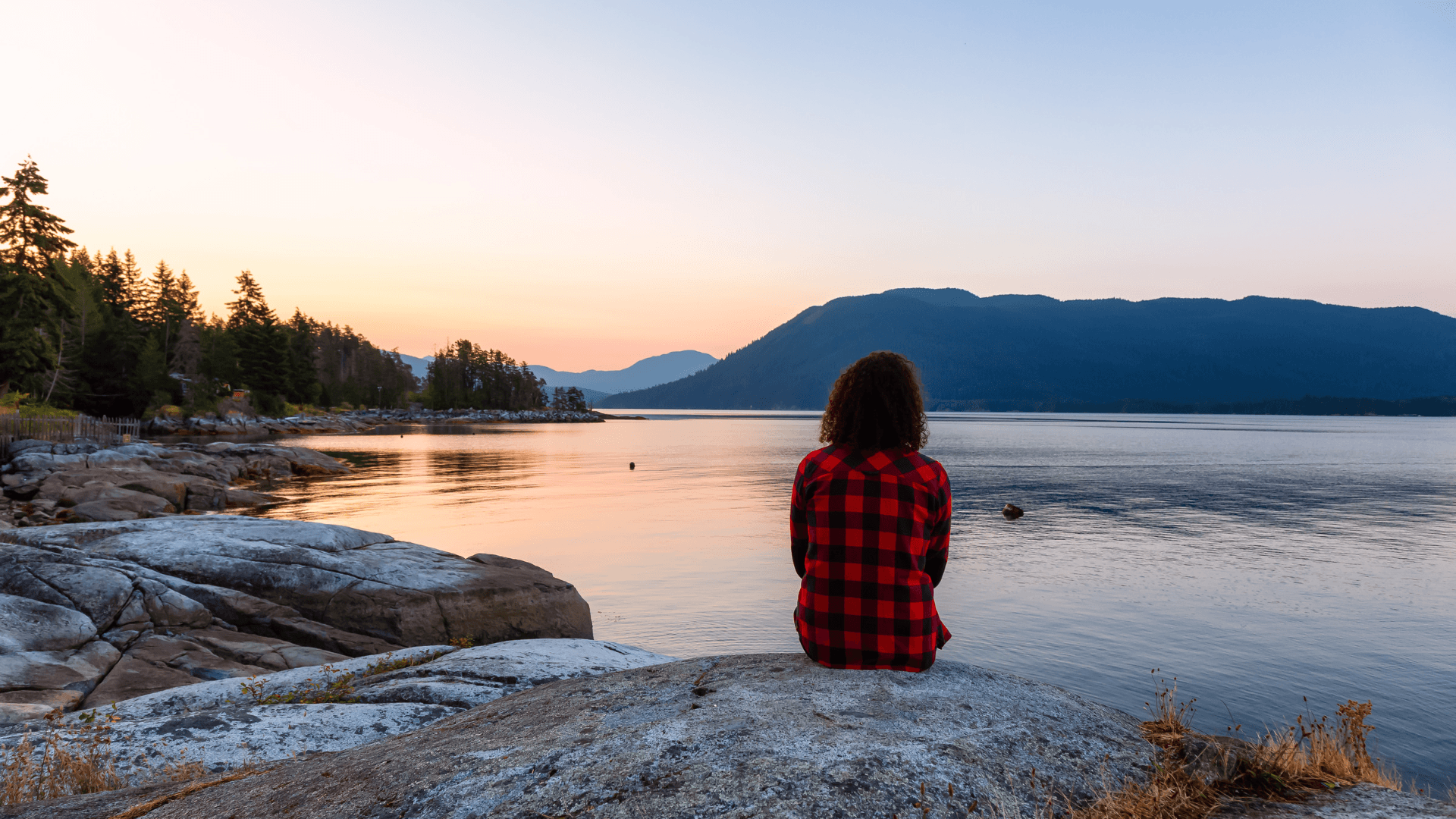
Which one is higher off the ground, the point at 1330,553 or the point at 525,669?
the point at 525,669

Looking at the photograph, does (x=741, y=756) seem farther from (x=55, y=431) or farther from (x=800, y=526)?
(x=55, y=431)

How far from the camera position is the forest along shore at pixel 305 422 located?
259ft

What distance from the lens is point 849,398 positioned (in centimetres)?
466

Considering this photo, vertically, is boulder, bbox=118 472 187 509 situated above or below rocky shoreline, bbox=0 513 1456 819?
below

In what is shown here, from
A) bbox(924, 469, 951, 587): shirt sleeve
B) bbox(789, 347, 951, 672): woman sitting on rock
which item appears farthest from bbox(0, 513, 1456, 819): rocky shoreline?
bbox(924, 469, 951, 587): shirt sleeve

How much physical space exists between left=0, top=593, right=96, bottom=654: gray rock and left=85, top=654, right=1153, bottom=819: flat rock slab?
259 inches

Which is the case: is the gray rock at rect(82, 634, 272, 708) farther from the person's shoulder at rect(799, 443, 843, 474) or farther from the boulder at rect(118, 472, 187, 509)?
the boulder at rect(118, 472, 187, 509)

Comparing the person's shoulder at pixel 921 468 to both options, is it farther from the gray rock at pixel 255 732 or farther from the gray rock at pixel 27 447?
the gray rock at pixel 27 447

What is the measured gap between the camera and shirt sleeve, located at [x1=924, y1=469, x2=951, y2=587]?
465 centimetres

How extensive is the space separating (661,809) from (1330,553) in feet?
93.9

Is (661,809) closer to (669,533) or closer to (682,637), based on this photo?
(682,637)

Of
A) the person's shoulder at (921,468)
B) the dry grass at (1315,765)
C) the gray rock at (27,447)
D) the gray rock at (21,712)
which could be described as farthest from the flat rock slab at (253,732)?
the gray rock at (27,447)

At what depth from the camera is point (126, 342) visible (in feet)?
243

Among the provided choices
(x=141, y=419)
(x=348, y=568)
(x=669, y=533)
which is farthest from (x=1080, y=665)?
(x=141, y=419)
